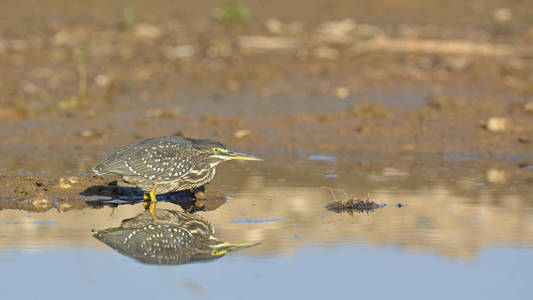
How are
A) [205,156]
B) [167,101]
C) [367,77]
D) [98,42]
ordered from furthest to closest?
1. [98,42]
2. [367,77]
3. [167,101]
4. [205,156]

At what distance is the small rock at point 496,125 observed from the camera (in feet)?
51.9

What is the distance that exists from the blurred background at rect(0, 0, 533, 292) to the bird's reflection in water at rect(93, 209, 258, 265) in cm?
21

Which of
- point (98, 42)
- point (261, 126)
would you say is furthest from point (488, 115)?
point (98, 42)

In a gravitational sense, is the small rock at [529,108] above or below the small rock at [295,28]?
below

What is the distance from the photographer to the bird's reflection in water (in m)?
8.35

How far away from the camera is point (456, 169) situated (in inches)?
527

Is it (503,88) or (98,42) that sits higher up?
(98,42)

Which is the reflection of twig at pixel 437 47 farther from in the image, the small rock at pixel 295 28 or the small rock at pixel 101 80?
the small rock at pixel 101 80

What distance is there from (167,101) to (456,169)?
6883mm

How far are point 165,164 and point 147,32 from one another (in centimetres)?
1269

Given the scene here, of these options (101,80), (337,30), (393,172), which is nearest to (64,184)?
(393,172)

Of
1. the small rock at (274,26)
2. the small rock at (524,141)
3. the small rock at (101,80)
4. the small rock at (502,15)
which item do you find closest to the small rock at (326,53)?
the small rock at (274,26)

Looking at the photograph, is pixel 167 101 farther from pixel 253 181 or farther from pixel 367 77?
pixel 253 181

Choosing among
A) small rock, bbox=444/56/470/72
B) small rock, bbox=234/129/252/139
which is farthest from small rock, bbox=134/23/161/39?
small rock, bbox=234/129/252/139
